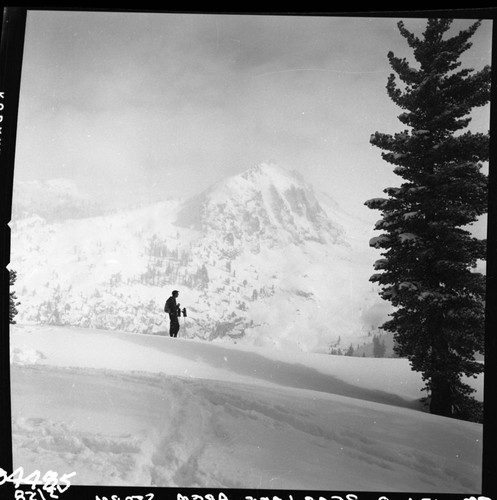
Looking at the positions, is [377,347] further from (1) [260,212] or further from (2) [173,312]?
(2) [173,312]

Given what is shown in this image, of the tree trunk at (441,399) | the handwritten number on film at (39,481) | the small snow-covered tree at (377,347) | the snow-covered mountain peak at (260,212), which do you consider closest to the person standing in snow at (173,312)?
the snow-covered mountain peak at (260,212)

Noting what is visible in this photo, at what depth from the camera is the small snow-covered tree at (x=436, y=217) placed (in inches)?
152

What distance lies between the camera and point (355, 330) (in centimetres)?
388

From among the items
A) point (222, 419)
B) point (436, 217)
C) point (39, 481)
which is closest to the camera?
point (39, 481)

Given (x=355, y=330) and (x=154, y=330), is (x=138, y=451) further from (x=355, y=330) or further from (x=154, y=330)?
(x=355, y=330)

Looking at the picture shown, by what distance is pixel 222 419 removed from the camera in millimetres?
3842

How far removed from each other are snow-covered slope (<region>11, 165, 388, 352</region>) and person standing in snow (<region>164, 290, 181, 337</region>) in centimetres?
5

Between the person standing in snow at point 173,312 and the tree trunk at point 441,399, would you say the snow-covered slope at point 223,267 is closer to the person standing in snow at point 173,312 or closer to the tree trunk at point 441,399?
the person standing in snow at point 173,312

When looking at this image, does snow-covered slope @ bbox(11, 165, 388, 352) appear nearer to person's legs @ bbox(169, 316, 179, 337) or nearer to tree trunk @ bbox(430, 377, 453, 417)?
person's legs @ bbox(169, 316, 179, 337)

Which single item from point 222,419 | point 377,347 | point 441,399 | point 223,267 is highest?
point 223,267

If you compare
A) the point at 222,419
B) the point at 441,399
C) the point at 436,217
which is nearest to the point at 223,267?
the point at 222,419

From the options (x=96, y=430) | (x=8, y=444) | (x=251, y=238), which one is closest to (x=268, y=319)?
(x=251, y=238)

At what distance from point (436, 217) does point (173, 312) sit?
2.47 m

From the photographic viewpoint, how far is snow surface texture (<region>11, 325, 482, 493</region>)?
370cm
